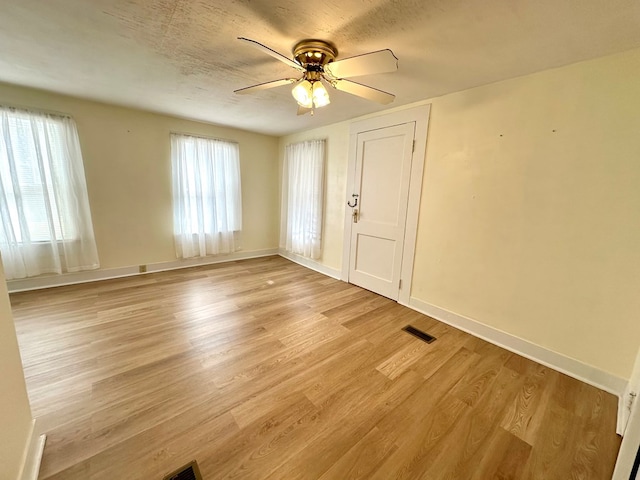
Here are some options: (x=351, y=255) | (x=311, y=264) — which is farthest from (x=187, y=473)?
(x=311, y=264)

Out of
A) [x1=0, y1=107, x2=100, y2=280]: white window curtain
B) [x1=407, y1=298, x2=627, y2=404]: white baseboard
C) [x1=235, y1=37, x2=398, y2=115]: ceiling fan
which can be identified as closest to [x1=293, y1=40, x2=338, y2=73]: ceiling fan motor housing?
[x1=235, y1=37, x2=398, y2=115]: ceiling fan

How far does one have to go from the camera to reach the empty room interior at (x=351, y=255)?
1262 millimetres

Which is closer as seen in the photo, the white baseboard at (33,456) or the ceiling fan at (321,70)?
the white baseboard at (33,456)

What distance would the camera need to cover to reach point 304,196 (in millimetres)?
4066

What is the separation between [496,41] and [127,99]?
3.61 m

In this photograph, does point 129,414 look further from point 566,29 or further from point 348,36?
point 566,29

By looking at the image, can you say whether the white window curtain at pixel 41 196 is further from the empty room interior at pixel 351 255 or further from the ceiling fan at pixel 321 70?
the ceiling fan at pixel 321 70

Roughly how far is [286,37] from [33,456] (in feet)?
8.44

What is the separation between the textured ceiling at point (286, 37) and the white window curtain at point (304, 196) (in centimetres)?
153

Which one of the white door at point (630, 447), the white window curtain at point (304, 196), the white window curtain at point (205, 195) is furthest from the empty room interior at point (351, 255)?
the white window curtain at point (304, 196)

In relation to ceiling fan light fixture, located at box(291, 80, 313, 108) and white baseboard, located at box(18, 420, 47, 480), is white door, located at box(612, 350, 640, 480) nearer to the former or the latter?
ceiling fan light fixture, located at box(291, 80, 313, 108)

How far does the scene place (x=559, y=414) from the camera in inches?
59.2

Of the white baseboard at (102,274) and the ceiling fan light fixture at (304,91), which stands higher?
the ceiling fan light fixture at (304,91)

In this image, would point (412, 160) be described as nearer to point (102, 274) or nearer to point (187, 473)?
point (187, 473)
